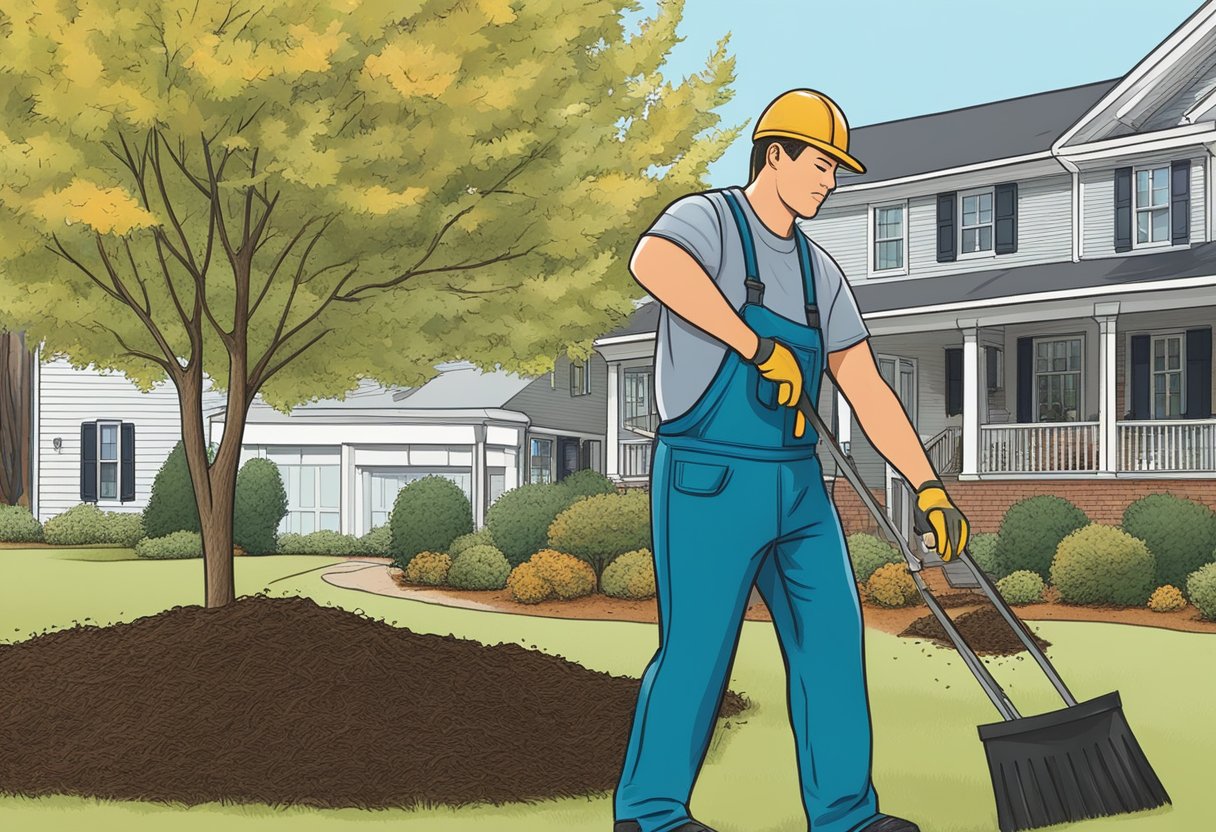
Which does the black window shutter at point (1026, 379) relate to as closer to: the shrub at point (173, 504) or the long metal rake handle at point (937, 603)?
the shrub at point (173, 504)

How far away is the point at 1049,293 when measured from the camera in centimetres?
2078

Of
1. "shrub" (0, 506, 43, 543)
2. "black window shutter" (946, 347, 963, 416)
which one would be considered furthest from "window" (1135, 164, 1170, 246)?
"shrub" (0, 506, 43, 543)

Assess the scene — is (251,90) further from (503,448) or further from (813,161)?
(503,448)

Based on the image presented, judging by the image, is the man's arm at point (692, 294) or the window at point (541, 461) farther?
the window at point (541, 461)

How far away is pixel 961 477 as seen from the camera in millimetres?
21500

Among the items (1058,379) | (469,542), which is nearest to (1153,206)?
(1058,379)

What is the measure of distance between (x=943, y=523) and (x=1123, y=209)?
61.8 ft

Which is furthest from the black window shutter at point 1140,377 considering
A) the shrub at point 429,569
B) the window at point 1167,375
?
the shrub at point 429,569

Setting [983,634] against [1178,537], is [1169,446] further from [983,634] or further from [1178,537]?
[983,634]

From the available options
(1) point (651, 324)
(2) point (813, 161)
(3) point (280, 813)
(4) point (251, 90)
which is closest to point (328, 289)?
(4) point (251, 90)

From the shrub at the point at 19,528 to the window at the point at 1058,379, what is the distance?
Answer: 21.0 meters

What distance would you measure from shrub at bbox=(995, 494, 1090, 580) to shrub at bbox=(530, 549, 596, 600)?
542cm

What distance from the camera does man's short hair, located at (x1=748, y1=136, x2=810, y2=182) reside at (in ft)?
16.2

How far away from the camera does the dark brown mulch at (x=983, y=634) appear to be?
12.2 metres
